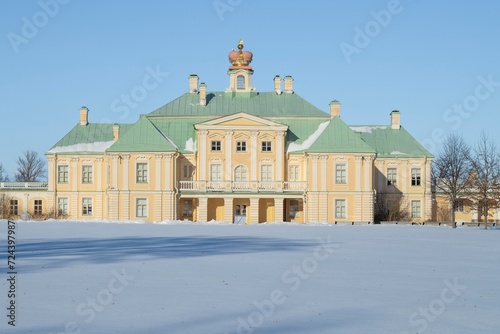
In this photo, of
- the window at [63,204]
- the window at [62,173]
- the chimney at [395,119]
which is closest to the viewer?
the window at [63,204]

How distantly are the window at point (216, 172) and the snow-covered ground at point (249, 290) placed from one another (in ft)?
95.8

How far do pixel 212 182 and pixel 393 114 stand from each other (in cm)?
Result: 1757

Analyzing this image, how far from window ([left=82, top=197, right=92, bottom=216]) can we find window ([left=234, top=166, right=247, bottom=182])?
11.6m

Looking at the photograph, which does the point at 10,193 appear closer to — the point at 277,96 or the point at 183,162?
the point at 183,162

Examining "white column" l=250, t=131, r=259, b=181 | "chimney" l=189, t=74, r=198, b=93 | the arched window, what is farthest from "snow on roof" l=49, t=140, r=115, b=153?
"white column" l=250, t=131, r=259, b=181

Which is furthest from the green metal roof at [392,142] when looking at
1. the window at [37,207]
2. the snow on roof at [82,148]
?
the window at [37,207]

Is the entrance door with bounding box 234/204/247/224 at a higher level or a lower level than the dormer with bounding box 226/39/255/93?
lower

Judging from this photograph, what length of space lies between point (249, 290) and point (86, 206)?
4240 centimetres

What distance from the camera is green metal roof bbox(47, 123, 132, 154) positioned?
54.3 m

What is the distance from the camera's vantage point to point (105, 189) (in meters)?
53.2

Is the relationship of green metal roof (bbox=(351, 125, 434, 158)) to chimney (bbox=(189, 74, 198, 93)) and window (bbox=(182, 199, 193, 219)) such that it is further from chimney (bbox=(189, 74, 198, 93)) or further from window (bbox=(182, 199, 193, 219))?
window (bbox=(182, 199, 193, 219))

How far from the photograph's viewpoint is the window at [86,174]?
53938 mm

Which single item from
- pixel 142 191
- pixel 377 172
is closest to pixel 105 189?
pixel 142 191

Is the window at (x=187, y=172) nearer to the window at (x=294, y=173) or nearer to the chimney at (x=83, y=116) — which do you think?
the window at (x=294, y=173)
